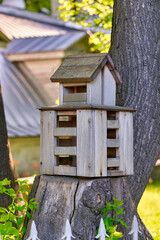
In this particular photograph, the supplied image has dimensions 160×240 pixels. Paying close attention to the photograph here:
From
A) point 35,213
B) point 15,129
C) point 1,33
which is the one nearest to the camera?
point 35,213

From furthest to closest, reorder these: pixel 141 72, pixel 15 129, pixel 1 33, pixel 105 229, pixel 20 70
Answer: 1. pixel 20 70
2. pixel 15 129
3. pixel 1 33
4. pixel 141 72
5. pixel 105 229

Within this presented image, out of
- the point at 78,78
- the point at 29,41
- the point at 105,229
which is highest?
the point at 29,41

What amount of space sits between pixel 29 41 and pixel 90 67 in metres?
11.0

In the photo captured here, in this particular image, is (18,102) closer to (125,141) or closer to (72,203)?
(125,141)

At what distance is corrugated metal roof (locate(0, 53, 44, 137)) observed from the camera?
12.0m

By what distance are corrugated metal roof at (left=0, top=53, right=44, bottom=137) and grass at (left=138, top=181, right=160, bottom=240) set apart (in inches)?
135

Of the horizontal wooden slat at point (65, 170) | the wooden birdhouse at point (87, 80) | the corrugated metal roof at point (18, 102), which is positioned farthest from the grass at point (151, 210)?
the corrugated metal roof at point (18, 102)

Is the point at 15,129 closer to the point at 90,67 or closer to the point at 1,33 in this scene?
the point at 1,33

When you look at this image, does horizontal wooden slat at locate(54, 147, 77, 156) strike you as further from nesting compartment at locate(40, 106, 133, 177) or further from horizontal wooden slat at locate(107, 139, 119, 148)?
horizontal wooden slat at locate(107, 139, 119, 148)

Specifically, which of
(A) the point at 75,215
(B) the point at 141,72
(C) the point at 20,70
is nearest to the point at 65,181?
(A) the point at 75,215

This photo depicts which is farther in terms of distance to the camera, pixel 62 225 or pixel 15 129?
pixel 15 129

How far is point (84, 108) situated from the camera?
11.6 ft

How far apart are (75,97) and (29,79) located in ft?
33.0

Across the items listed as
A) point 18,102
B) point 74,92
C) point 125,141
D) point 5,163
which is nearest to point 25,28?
point 18,102
